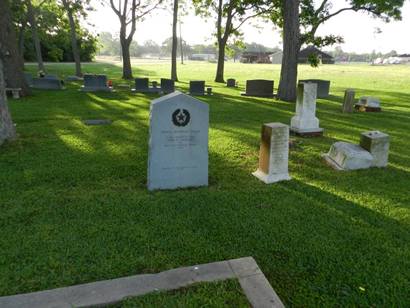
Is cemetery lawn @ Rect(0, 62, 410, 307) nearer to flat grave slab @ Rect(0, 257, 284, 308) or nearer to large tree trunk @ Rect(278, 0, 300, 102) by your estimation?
flat grave slab @ Rect(0, 257, 284, 308)

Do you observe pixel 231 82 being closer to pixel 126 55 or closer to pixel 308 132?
pixel 126 55

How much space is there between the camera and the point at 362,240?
11.3ft

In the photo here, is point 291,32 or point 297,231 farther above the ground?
point 291,32

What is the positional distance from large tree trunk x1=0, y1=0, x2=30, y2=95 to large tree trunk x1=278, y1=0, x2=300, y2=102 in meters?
11.3

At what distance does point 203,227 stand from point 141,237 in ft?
2.37

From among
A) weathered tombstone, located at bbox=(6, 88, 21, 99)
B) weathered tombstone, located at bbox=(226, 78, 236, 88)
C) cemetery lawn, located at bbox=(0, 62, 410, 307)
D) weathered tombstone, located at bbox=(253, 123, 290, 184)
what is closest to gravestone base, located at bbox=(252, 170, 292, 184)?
weathered tombstone, located at bbox=(253, 123, 290, 184)

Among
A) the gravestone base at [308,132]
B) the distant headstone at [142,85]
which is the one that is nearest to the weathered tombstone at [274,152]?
the gravestone base at [308,132]

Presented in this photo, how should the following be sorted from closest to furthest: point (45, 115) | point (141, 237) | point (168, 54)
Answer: point (141, 237), point (45, 115), point (168, 54)

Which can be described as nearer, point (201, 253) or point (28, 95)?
point (201, 253)

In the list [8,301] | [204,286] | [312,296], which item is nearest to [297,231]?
[312,296]

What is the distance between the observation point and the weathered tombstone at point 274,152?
5039mm

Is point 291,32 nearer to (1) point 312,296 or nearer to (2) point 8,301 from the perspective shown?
(1) point 312,296

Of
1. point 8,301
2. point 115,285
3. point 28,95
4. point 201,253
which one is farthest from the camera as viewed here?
point 28,95

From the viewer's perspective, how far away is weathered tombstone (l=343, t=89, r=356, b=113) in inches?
463
